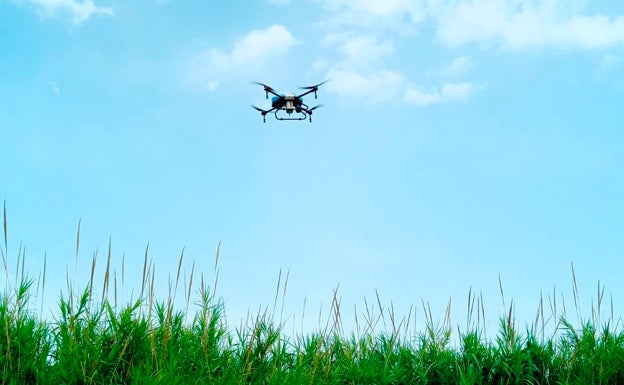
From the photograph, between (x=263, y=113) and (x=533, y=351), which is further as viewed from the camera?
(x=263, y=113)

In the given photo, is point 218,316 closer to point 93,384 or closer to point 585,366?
point 93,384

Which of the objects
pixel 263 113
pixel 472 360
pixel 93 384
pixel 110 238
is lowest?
pixel 93 384

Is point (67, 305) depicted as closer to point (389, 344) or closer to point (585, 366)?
point (389, 344)

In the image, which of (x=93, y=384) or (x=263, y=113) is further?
(x=263, y=113)

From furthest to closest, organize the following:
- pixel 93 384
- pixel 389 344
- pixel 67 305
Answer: pixel 389 344
pixel 67 305
pixel 93 384

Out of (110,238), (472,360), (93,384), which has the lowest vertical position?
(93,384)

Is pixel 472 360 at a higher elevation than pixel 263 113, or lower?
lower

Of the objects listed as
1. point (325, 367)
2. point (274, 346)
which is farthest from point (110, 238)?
point (325, 367)

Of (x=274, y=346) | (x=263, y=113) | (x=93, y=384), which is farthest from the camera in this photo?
(x=263, y=113)

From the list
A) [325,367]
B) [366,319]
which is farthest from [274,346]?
[366,319]
